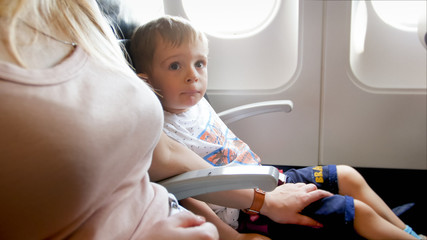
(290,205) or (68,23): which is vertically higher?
(68,23)

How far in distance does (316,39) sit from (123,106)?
4.09ft

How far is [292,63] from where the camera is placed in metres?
1.62

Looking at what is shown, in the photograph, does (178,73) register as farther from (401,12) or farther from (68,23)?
(401,12)

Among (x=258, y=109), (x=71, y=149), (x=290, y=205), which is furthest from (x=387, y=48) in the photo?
(x=71, y=149)

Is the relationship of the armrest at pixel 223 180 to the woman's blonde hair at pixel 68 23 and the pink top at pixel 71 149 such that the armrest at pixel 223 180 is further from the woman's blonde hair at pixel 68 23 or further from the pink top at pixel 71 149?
the woman's blonde hair at pixel 68 23

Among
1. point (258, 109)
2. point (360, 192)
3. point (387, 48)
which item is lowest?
point (360, 192)

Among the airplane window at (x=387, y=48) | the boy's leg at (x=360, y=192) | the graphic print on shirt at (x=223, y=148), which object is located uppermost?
the airplane window at (x=387, y=48)

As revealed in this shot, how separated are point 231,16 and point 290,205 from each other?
1123mm

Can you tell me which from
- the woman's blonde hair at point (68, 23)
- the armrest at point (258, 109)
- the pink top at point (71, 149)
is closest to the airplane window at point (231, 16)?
the armrest at point (258, 109)

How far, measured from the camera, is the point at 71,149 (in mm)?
445

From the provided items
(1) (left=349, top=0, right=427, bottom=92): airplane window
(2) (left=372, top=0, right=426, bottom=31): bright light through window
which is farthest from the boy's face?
(2) (left=372, top=0, right=426, bottom=31): bright light through window

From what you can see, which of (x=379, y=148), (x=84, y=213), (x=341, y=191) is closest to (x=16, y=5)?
(x=84, y=213)

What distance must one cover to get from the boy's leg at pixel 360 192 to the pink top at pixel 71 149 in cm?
87

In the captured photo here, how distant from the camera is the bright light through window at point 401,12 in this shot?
1546mm
